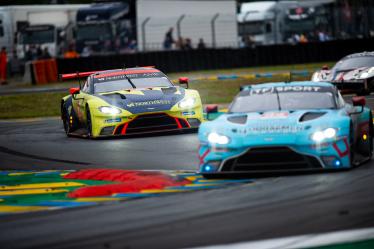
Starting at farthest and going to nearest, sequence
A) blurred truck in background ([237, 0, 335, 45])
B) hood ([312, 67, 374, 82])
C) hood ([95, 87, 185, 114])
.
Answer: blurred truck in background ([237, 0, 335, 45]) < hood ([312, 67, 374, 82]) < hood ([95, 87, 185, 114])

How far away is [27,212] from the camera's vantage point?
33.2 feet

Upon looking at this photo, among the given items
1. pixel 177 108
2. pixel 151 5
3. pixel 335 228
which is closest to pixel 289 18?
pixel 151 5

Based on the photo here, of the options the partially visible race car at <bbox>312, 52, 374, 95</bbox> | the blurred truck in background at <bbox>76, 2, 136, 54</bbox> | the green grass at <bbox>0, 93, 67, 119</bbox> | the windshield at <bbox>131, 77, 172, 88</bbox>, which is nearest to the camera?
the windshield at <bbox>131, 77, 172, 88</bbox>

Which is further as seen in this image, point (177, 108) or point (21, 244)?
point (177, 108)

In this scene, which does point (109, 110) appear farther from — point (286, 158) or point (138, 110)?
point (286, 158)

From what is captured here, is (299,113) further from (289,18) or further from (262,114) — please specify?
(289,18)

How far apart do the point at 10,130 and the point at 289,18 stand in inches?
1271

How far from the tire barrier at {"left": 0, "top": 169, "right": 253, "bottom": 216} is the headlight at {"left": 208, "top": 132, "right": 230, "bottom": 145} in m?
0.43

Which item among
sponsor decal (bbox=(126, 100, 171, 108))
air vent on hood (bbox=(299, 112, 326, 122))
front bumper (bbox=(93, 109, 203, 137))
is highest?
air vent on hood (bbox=(299, 112, 326, 122))

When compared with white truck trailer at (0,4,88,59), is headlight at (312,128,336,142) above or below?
above

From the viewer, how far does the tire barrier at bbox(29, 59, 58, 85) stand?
4075cm

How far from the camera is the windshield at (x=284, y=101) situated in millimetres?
12375

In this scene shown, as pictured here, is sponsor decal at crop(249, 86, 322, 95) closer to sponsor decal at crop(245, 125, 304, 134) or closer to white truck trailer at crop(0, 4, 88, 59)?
sponsor decal at crop(245, 125, 304, 134)

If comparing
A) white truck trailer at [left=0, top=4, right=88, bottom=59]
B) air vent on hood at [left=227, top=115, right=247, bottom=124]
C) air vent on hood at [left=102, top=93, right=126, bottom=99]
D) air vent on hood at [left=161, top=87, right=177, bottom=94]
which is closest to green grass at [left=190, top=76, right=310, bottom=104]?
air vent on hood at [left=161, top=87, right=177, bottom=94]
